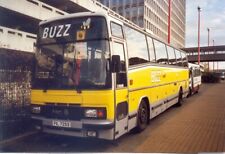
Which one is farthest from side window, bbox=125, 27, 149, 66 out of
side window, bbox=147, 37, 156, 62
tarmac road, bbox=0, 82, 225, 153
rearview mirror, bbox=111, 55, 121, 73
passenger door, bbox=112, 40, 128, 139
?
tarmac road, bbox=0, 82, 225, 153

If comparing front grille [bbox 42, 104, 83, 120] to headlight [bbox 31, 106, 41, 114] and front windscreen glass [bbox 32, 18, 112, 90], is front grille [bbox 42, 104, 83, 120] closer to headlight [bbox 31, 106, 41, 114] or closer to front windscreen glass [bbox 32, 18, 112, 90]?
headlight [bbox 31, 106, 41, 114]

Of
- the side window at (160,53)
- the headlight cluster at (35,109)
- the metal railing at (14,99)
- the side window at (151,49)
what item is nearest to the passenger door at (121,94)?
the headlight cluster at (35,109)

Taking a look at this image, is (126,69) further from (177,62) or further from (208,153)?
(177,62)

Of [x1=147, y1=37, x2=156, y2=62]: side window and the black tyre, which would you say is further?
[x1=147, y1=37, x2=156, y2=62]: side window

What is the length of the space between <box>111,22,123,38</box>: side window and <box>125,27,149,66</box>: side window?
43 cm

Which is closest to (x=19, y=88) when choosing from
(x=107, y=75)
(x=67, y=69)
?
(x=67, y=69)

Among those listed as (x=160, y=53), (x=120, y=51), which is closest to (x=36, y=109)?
(x=120, y=51)

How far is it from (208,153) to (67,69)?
3.18 metres

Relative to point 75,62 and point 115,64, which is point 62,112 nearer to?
point 75,62

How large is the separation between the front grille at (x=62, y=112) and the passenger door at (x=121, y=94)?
29.5 inches

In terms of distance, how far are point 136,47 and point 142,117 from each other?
177cm

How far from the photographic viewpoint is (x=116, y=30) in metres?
6.36

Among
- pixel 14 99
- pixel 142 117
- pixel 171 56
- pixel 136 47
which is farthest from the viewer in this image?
pixel 171 56

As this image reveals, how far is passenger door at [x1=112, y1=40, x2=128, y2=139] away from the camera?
595cm
